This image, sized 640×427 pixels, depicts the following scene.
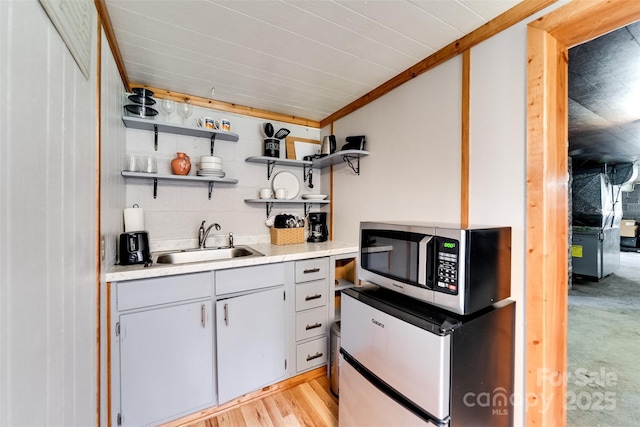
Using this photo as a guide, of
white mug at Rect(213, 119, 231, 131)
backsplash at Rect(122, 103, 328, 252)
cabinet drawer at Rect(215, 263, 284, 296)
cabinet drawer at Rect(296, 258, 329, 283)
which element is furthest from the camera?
white mug at Rect(213, 119, 231, 131)

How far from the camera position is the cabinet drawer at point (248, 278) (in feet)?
5.31

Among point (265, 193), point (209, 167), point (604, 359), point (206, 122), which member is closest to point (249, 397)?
point (265, 193)

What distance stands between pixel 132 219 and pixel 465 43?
2.36m

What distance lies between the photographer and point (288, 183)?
2.65 metres

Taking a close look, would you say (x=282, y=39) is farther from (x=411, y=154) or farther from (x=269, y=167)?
(x=269, y=167)

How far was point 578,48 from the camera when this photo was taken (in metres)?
1.55

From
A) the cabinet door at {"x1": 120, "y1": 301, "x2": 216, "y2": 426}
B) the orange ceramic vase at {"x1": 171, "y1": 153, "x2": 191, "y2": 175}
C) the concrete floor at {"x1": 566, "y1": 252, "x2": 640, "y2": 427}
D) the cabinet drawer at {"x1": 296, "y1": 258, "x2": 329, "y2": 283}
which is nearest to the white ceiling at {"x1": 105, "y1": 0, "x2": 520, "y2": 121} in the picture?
the orange ceramic vase at {"x1": 171, "y1": 153, "x2": 191, "y2": 175}

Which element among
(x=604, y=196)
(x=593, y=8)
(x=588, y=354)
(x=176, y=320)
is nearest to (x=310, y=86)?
(x=593, y=8)

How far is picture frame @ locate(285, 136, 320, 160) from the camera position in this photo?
2.63 meters

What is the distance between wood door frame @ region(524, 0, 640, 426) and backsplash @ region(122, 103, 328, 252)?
1984 millimetres

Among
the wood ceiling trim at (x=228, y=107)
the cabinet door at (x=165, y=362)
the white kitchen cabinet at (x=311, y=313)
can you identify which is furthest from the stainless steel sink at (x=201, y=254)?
the wood ceiling trim at (x=228, y=107)

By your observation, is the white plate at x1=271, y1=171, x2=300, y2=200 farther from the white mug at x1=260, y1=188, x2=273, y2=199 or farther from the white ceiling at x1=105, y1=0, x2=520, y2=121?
the white ceiling at x1=105, y1=0, x2=520, y2=121

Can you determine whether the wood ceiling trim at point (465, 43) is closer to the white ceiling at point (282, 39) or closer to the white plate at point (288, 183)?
the white ceiling at point (282, 39)

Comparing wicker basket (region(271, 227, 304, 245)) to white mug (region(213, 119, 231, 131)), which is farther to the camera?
wicker basket (region(271, 227, 304, 245))
